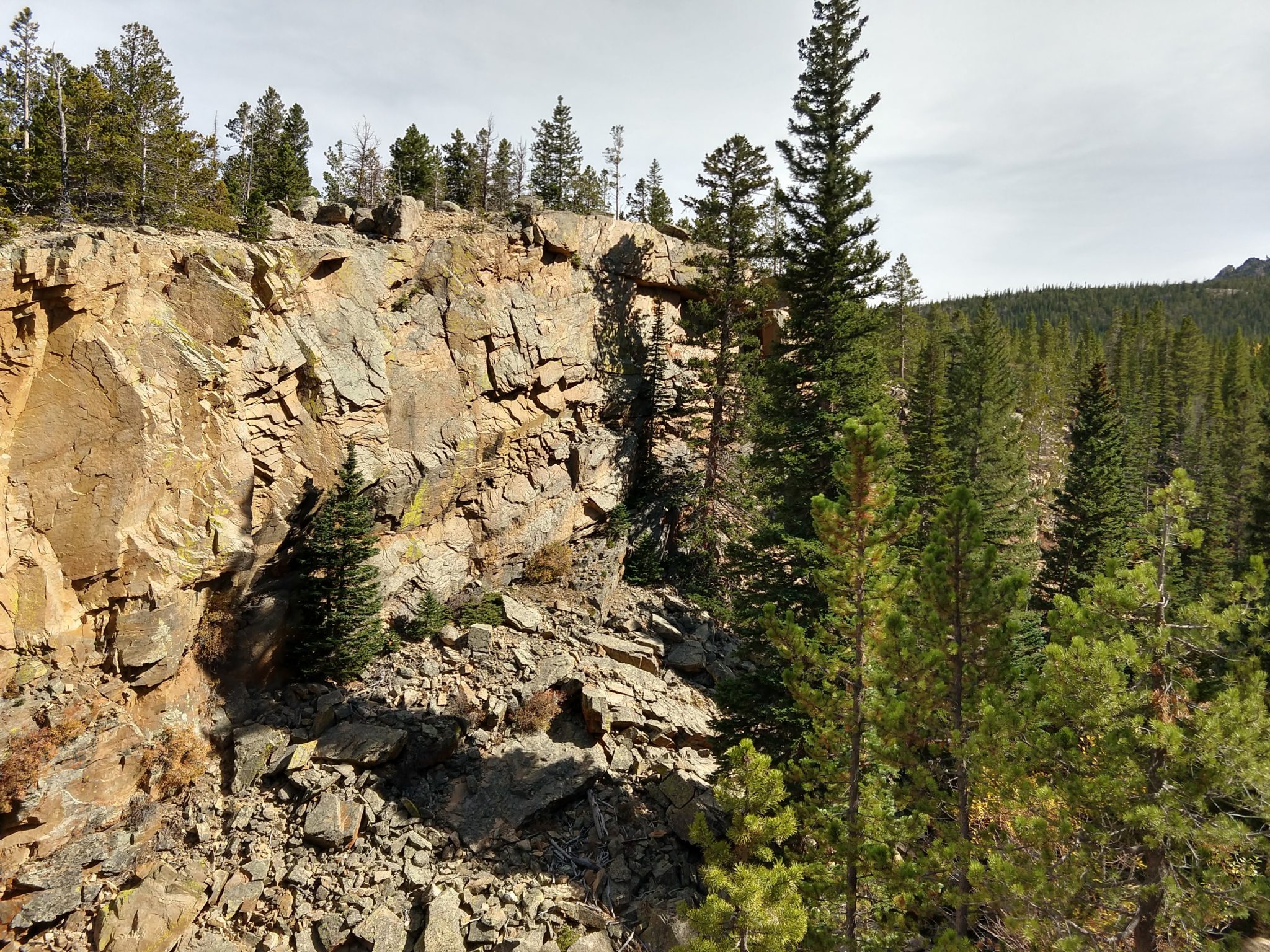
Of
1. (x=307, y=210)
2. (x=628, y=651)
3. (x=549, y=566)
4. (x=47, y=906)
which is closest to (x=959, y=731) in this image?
(x=628, y=651)

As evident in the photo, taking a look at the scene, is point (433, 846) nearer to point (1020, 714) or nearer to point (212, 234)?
Result: point (1020, 714)

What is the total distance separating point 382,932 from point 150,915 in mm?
4359

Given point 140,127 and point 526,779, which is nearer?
point 526,779

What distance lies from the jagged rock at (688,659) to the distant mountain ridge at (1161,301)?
12427 centimetres

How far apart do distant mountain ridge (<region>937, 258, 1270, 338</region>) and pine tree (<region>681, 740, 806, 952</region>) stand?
133 meters

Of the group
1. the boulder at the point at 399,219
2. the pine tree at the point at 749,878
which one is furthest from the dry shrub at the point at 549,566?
the pine tree at the point at 749,878

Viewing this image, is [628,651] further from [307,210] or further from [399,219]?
[307,210]

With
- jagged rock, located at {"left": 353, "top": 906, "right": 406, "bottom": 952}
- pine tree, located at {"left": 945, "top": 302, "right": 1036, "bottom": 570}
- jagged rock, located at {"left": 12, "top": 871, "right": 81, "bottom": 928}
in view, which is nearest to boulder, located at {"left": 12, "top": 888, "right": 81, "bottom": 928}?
jagged rock, located at {"left": 12, "top": 871, "right": 81, "bottom": 928}

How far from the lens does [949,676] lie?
7.98 m

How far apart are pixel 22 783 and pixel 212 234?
47.5 ft

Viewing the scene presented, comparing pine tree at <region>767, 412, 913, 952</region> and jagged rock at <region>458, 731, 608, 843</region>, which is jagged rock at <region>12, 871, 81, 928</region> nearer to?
jagged rock at <region>458, 731, 608, 843</region>

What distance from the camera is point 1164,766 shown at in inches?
243

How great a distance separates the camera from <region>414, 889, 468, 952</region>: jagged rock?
10930mm

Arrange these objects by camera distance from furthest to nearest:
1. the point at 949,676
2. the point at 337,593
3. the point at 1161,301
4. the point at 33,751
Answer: the point at 1161,301, the point at 337,593, the point at 33,751, the point at 949,676
